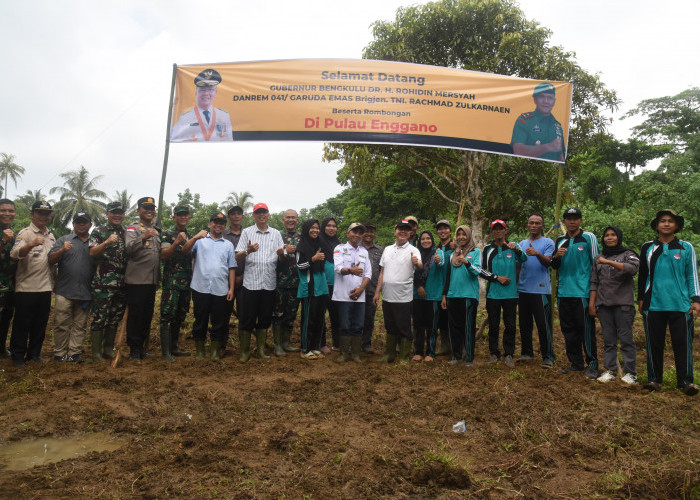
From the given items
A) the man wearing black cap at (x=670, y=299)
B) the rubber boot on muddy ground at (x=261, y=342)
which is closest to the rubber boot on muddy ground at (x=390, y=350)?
the rubber boot on muddy ground at (x=261, y=342)

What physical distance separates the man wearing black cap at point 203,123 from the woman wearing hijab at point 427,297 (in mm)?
2869

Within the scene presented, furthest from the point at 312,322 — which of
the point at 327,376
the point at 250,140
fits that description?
the point at 250,140

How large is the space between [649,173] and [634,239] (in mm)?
5310

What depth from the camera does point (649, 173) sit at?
64.8ft

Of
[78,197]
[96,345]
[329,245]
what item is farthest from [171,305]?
[78,197]

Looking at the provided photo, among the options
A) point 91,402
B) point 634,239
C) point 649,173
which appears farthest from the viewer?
point 649,173

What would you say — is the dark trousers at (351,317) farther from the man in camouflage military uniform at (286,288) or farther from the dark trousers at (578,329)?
the dark trousers at (578,329)

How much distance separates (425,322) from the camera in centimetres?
590

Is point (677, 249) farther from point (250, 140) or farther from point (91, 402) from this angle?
point (91, 402)

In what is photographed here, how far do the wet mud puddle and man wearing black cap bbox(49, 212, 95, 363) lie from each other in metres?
2.12

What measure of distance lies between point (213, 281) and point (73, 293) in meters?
1.48

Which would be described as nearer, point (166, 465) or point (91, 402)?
point (166, 465)

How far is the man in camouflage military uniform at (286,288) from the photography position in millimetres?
5895

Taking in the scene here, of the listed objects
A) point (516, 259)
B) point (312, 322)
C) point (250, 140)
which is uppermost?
point (250, 140)
